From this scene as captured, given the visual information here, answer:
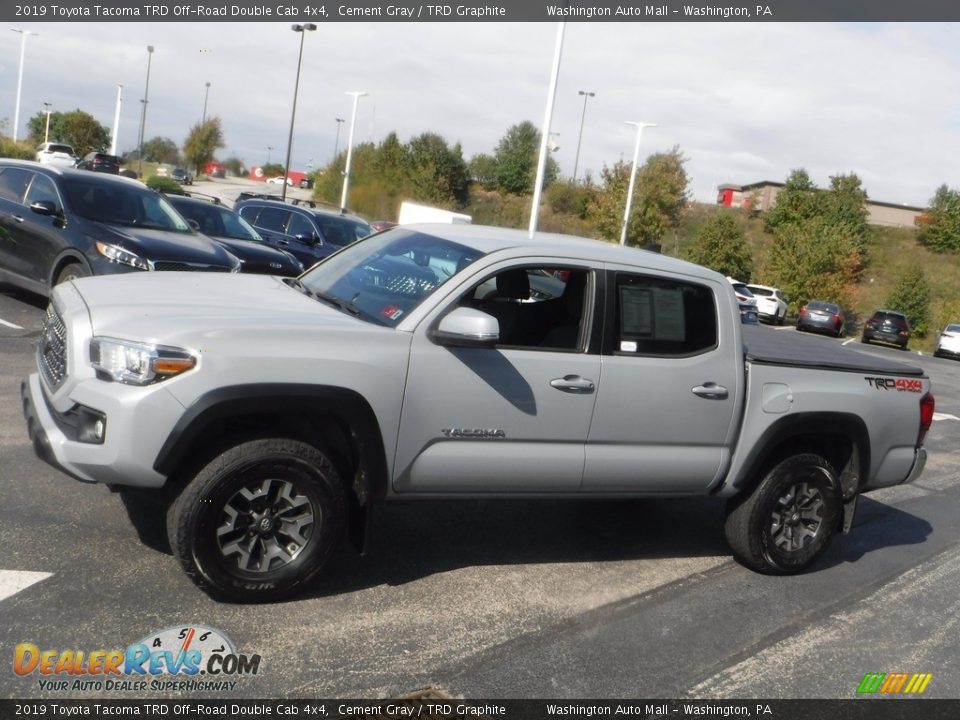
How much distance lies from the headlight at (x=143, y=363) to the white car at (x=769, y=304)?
36435mm

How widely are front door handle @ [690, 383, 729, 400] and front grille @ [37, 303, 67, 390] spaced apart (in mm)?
3168

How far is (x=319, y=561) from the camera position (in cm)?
451

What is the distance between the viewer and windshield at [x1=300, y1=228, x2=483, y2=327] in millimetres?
4840

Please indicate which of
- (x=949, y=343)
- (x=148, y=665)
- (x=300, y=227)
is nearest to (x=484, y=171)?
(x=949, y=343)

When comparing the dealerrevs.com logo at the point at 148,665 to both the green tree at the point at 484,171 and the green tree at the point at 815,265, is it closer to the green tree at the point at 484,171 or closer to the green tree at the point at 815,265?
the green tree at the point at 815,265

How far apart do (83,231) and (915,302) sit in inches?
1817

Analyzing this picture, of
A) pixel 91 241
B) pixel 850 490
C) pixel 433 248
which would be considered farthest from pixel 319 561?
pixel 91 241

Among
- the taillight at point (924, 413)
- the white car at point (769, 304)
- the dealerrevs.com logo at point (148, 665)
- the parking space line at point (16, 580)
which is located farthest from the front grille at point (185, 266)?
the white car at point (769, 304)

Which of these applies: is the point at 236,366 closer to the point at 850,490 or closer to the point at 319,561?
the point at 319,561

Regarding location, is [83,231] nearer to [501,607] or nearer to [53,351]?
[53,351]

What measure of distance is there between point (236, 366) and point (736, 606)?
9.92 ft

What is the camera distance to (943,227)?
66.9m

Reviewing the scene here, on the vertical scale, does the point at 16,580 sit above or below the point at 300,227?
below

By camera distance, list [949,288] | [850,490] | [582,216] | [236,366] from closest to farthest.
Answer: [236,366]
[850,490]
[582,216]
[949,288]
